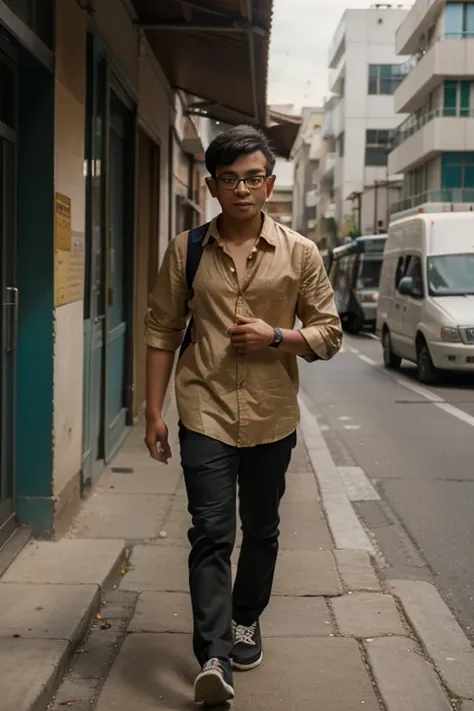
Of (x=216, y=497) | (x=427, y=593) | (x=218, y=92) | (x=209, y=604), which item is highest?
(x=218, y=92)

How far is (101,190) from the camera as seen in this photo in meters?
7.48

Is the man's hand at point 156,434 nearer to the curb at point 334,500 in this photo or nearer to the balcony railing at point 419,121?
the curb at point 334,500

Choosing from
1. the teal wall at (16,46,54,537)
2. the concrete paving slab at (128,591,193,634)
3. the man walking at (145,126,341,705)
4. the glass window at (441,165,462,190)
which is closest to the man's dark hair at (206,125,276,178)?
the man walking at (145,126,341,705)

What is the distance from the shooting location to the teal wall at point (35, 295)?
5309mm

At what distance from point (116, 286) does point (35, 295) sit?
3.77 meters

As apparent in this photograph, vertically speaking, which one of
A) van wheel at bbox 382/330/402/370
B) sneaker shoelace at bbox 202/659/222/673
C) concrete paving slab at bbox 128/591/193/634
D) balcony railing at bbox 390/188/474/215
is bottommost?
concrete paving slab at bbox 128/591/193/634

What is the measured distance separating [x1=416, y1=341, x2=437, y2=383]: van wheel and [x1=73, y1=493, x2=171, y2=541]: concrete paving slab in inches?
341

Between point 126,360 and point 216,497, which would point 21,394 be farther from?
point 126,360

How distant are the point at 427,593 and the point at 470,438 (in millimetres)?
5149

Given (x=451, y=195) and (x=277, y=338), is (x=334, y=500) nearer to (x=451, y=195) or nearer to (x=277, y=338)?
(x=277, y=338)

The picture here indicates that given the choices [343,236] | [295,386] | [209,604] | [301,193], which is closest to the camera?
[209,604]

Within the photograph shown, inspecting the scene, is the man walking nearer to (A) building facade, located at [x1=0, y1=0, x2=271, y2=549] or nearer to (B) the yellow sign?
(A) building facade, located at [x1=0, y1=0, x2=271, y2=549]

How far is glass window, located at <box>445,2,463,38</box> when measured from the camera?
4488 cm

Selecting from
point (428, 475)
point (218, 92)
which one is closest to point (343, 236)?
point (218, 92)
